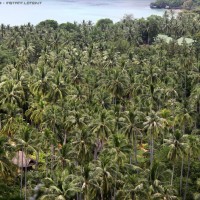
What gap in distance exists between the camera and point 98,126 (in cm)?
6419

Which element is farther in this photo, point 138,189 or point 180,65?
point 180,65

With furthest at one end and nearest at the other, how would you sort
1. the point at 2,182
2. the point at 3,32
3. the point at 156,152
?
the point at 3,32 → the point at 156,152 → the point at 2,182

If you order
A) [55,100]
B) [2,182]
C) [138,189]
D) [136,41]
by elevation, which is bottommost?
[2,182]

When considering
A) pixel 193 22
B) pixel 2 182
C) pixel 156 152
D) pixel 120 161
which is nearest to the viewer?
pixel 120 161

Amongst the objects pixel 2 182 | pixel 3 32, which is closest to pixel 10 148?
pixel 2 182

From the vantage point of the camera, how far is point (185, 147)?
59.9 m

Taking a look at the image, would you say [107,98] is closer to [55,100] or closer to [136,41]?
[55,100]

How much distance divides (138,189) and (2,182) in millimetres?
27521

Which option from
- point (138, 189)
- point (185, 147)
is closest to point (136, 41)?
point (185, 147)

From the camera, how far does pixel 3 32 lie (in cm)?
15988

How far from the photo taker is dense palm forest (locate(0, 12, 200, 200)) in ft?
175

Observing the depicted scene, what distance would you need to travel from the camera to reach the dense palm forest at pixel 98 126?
53.3m

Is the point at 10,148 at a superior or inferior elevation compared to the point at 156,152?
superior

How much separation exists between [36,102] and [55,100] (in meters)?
4.95
